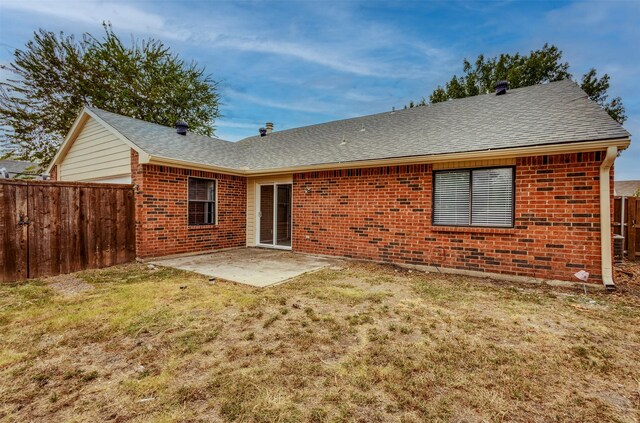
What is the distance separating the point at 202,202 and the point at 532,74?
23.9 meters

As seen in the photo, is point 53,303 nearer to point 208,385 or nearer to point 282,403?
point 208,385

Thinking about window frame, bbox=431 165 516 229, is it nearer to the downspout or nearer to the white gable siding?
the downspout

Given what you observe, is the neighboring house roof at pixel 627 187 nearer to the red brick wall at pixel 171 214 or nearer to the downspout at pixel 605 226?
the downspout at pixel 605 226

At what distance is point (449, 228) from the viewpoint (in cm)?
654

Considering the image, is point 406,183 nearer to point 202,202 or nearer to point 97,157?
point 202,202

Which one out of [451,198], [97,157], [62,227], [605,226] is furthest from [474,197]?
[97,157]

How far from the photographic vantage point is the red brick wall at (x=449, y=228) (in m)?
5.37

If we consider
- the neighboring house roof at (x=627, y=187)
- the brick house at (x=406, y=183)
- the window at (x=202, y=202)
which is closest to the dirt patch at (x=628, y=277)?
the brick house at (x=406, y=183)

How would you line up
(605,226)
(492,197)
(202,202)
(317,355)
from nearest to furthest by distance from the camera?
(317,355) < (605,226) < (492,197) < (202,202)

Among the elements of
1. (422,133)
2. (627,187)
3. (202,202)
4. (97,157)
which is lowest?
(202,202)

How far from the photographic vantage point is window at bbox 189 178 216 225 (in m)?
8.76

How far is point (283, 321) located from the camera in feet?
12.0

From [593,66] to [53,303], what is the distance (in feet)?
93.8

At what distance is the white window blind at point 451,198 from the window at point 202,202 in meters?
6.89
